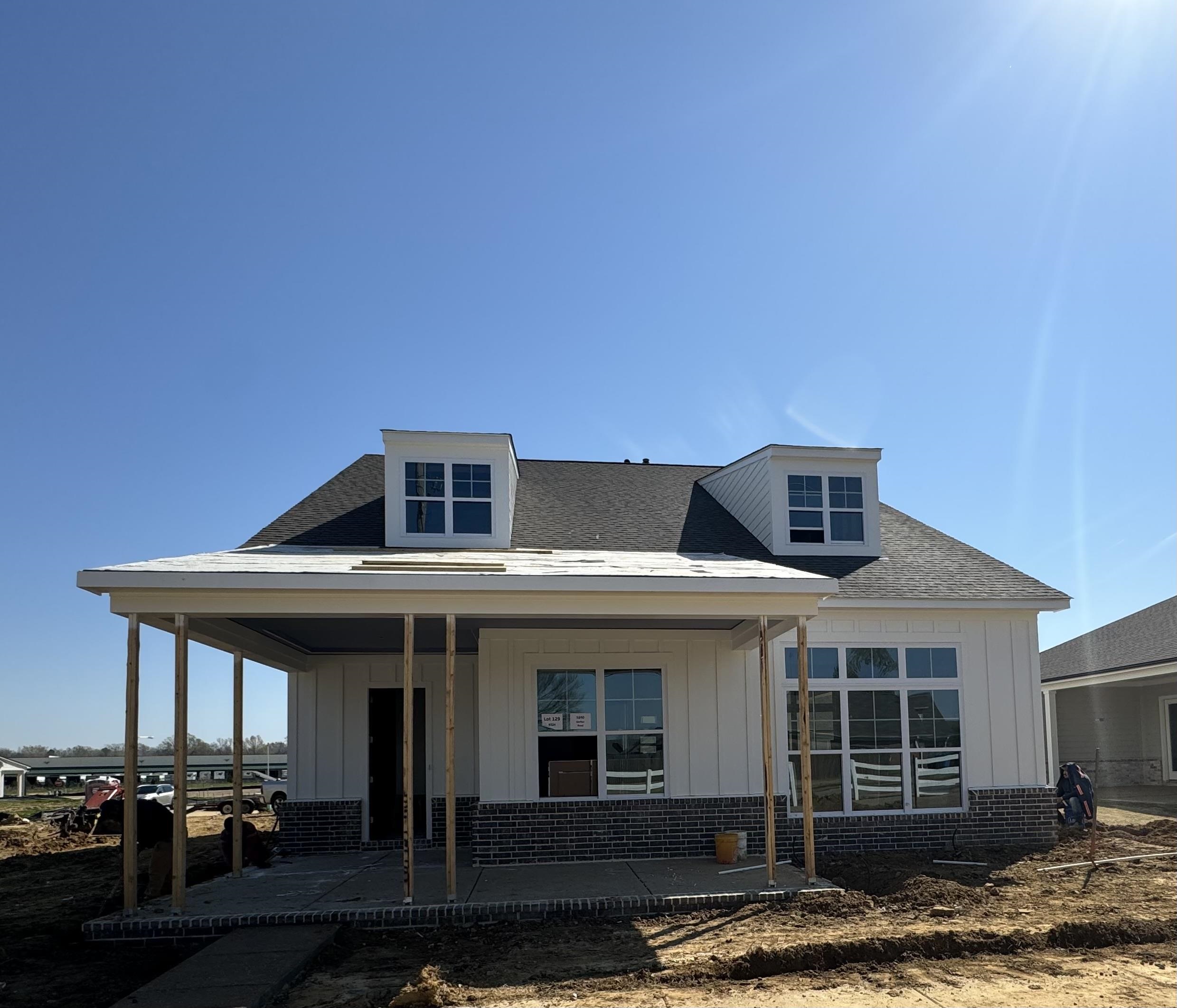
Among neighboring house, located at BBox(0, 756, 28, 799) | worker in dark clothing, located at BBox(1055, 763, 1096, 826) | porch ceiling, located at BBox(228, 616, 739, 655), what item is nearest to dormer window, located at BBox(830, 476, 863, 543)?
porch ceiling, located at BBox(228, 616, 739, 655)

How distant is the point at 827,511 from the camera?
1523cm

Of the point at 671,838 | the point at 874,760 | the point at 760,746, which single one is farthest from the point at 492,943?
the point at 874,760

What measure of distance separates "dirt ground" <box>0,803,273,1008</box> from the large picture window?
4.68m

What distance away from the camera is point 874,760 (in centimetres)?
1284

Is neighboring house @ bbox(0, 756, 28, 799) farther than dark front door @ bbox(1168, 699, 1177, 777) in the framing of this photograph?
Yes

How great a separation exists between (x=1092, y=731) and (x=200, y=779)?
37.4 m

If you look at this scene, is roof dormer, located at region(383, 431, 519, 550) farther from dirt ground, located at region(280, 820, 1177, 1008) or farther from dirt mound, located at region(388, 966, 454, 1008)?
dirt mound, located at region(388, 966, 454, 1008)

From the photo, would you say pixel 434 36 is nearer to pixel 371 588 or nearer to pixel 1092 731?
pixel 371 588

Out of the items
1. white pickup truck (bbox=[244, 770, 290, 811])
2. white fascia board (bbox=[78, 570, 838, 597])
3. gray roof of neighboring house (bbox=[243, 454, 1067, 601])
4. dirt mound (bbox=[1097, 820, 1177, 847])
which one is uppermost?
gray roof of neighboring house (bbox=[243, 454, 1067, 601])

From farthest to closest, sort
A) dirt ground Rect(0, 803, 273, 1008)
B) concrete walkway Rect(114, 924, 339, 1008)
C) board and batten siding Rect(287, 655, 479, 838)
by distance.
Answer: board and batten siding Rect(287, 655, 479, 838), dirt ground Rect(0, 803, 273, 1008), concrete walkway Rect(114, 924, 339, 1008)

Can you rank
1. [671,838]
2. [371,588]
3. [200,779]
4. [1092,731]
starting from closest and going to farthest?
[371,588]
[671,838]
[1092,731]
[200,779]

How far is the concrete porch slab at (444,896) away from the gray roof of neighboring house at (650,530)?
4.32m

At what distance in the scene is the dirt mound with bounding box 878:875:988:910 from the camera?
369 inches

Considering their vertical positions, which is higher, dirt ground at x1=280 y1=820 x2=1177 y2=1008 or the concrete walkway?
the concrete walkway
